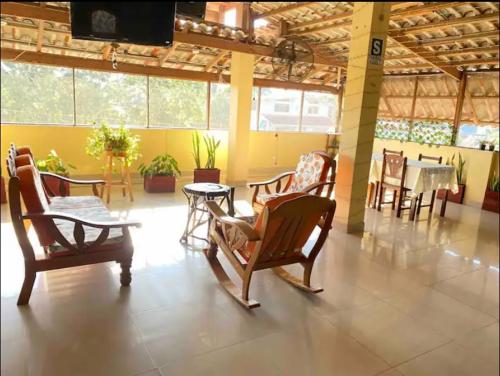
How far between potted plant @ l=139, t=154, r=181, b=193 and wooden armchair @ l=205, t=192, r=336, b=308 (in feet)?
9.98

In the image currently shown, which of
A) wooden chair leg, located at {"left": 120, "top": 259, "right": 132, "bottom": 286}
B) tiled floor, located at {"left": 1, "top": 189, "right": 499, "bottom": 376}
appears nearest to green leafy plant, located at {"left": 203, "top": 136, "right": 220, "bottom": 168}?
tiled floor, located at {"left": 1, "top": 189, "right": 499, "bottom": 376}

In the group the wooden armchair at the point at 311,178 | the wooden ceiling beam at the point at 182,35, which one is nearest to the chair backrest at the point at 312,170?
the wooden armchair at the point at 311,178

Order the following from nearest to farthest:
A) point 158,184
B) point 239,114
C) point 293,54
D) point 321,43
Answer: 1. point 293,54
2. point 158,184
3. point 239,114
4. point 321,43

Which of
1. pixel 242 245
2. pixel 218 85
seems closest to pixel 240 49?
pixel 218 85

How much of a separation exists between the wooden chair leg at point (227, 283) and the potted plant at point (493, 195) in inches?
184

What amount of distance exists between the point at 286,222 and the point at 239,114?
4.26 m

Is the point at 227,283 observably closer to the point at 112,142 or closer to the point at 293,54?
the point at 293,54

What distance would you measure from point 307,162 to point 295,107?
5082mm

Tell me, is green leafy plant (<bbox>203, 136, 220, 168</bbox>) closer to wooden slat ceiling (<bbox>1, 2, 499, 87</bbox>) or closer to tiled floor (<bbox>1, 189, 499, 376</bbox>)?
wooden slat ceiling (<bbox>1, 2, 499, 87</bbox>)

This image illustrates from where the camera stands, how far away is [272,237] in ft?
7.98

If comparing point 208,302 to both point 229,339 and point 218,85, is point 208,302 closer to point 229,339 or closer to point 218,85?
point 229,339

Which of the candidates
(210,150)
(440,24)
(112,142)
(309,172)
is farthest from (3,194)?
(440,24)

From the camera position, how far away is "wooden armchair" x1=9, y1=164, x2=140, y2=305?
2252mm

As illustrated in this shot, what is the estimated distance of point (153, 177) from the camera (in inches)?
226
